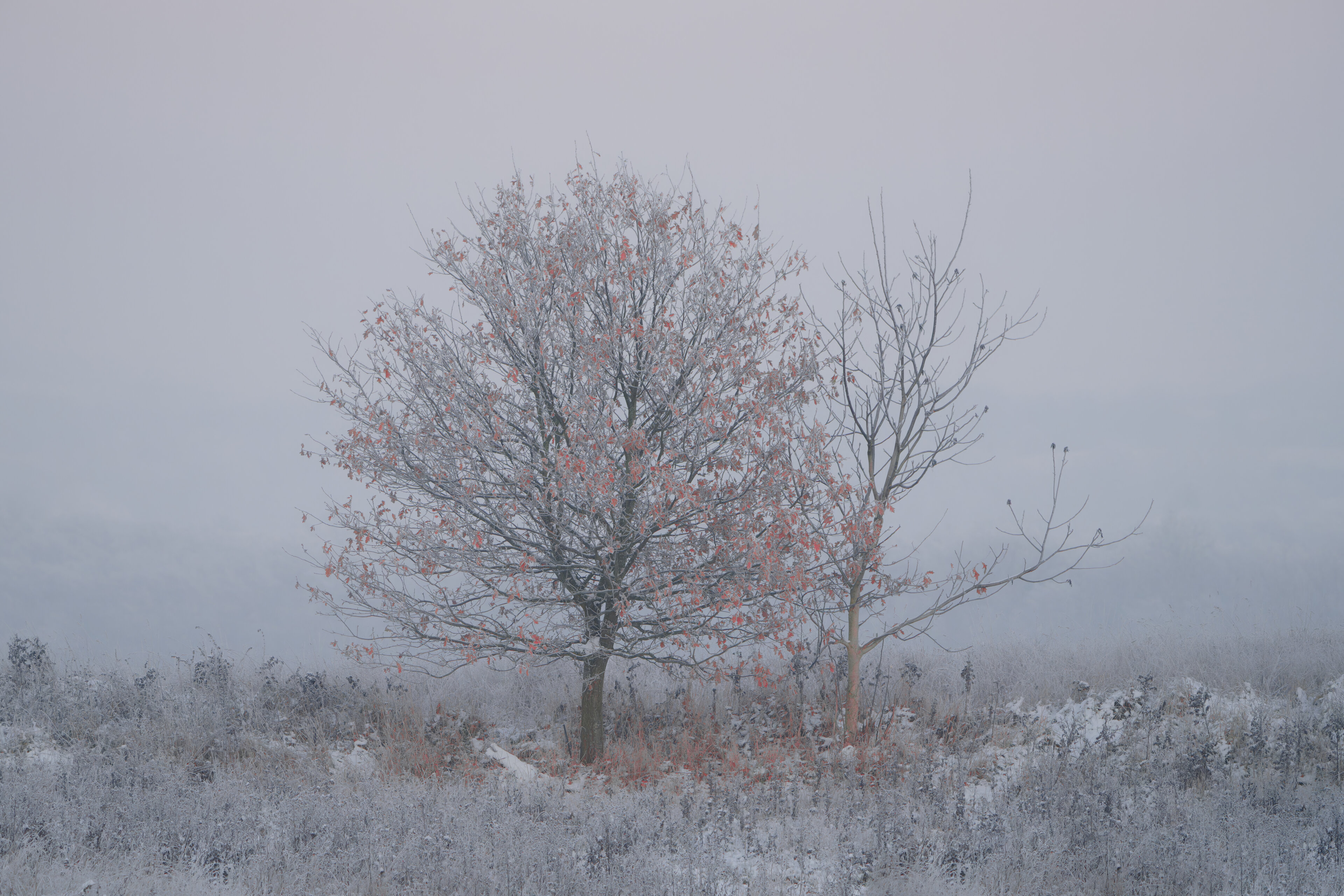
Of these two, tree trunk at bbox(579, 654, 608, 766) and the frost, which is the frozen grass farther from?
tree trunk at bbox(579, 654, 608, 766)

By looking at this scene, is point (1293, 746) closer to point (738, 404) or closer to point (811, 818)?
point (811, 818)

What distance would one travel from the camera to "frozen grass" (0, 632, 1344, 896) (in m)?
6.68

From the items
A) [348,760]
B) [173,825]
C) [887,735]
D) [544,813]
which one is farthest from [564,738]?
[173,825]

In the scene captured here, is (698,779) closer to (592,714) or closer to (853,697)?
(592,714)

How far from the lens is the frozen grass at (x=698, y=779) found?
21.9 ft

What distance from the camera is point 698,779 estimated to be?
9.58 m

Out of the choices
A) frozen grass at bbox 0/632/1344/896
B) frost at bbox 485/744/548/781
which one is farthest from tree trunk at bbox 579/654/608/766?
frost at bbox 485/744/548/781

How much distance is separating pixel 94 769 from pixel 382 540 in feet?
12.7

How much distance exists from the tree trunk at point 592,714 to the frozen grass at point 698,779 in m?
0.30

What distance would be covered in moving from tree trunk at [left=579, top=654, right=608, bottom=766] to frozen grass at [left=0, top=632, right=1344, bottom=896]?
0.30m

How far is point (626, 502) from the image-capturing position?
385 inches

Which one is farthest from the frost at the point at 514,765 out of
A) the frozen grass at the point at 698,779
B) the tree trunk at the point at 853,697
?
the tree trunk at the point at 853,697

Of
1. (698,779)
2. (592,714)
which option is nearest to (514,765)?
(592,714)

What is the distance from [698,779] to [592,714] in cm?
191
